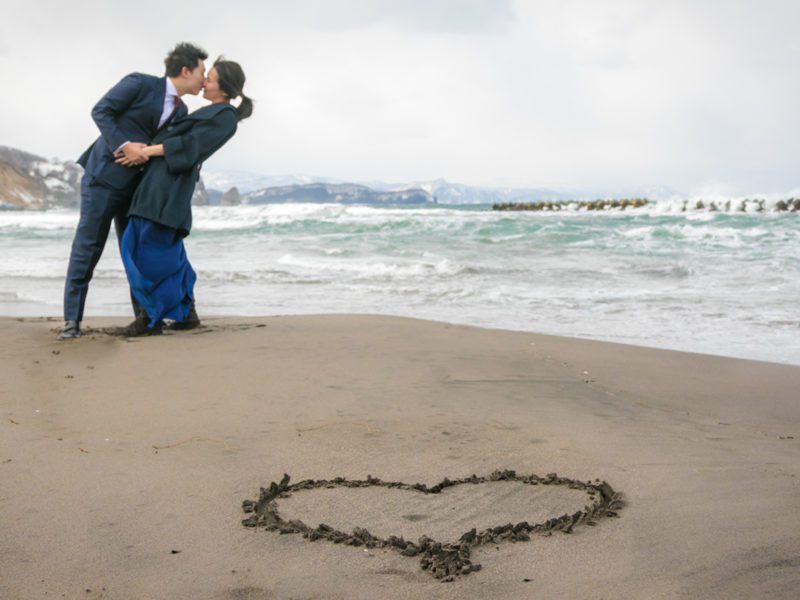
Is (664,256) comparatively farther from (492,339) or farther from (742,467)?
(742,467)

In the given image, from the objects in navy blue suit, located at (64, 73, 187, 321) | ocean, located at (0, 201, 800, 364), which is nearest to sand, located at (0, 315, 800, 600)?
navy blue suit, located at (64, 73, 187, 321)

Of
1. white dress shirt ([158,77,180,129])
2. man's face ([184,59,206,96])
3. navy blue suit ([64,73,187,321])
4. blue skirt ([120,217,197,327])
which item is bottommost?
blue skirt ([120,217,197,327])

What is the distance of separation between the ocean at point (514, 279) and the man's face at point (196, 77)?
7.15 ft

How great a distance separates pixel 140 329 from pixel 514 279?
5318mm

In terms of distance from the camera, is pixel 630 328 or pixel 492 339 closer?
pixel 492 339

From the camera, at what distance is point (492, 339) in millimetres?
4594

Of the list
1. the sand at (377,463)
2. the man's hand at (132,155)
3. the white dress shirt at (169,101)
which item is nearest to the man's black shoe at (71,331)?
the sand at (377,463)

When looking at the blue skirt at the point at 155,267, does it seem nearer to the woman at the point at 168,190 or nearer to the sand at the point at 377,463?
the woman at the point at 168,190

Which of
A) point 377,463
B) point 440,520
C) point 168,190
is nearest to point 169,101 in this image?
point 168,190

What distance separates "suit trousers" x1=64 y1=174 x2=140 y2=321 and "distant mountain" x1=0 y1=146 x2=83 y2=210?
183 ft

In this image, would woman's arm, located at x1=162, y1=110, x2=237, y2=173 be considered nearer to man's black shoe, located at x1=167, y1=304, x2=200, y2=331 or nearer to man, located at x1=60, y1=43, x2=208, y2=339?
man, located at x1=60, y1=43, x2=208, y2=339

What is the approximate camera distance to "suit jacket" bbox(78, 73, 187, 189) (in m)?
4.32

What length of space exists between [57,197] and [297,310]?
59.0 meters

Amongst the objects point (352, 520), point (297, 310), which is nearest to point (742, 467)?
point (352, 520)
